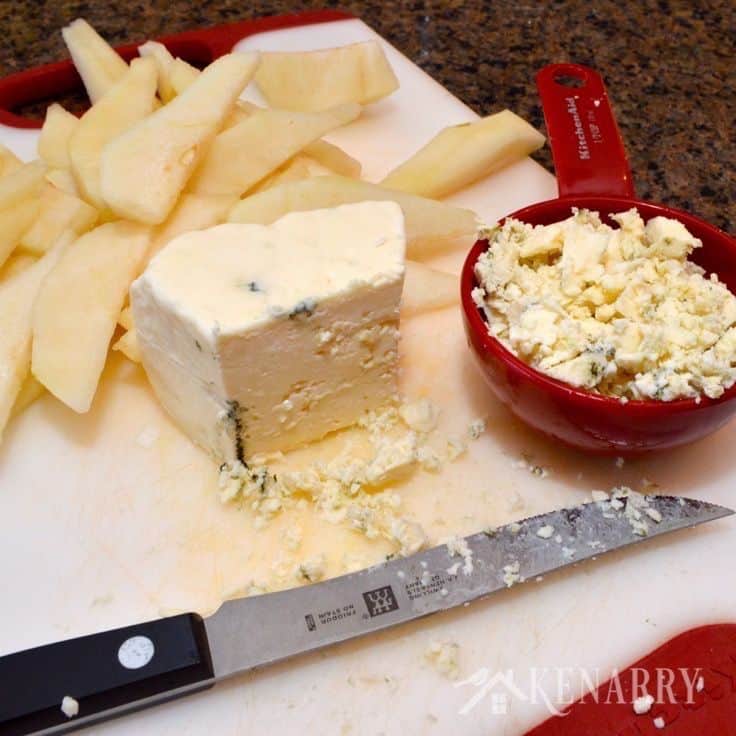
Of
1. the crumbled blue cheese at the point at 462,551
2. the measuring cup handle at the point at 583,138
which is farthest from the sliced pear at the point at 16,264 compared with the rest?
the measuring cup handle at the point at 583,138

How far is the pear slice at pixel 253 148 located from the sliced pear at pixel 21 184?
0.31 metres

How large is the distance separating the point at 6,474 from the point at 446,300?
0.94 meters

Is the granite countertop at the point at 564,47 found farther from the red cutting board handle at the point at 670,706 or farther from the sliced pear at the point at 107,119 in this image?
the red cutting board handle at the point at 670,706

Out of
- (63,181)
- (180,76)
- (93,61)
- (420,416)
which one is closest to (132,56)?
(93,61)

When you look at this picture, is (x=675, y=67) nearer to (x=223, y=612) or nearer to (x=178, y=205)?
(x=178, y=205)

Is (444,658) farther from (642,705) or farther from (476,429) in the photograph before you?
(476,429)

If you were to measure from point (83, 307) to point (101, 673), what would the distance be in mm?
716

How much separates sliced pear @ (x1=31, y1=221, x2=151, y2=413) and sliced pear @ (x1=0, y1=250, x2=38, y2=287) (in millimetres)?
154

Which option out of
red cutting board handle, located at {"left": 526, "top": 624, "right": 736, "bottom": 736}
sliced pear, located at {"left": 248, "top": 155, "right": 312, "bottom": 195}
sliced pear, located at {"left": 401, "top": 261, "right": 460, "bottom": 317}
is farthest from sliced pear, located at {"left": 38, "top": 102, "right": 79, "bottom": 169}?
red cutting board handle, located at {"left": 526, "top": 624, "right": 736, "bottom": 736}

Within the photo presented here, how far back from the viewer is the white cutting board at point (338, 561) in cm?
135

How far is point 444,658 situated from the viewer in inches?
54.3

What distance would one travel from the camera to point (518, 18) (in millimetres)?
2918

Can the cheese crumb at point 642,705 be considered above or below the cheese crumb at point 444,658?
below

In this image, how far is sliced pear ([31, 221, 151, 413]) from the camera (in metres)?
1.60
